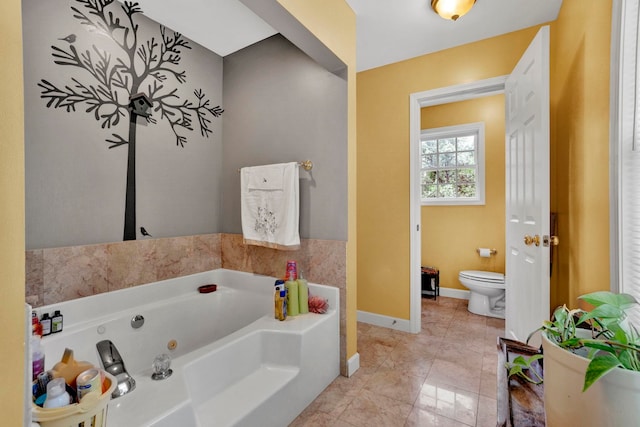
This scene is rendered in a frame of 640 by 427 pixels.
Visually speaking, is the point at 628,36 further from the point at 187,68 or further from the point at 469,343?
the point at 187,68

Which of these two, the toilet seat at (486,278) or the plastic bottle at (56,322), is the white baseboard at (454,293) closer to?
the toilet seat at (486,278)

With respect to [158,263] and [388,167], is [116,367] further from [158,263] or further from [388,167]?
[388,167]

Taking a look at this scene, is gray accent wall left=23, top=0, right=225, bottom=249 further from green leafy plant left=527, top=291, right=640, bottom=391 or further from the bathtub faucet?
green leafy plant left=527, top=291, right=640, bottom=391

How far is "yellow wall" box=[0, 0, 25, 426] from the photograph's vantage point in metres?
0.47

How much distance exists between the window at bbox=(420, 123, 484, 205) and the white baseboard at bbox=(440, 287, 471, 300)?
3.60ft

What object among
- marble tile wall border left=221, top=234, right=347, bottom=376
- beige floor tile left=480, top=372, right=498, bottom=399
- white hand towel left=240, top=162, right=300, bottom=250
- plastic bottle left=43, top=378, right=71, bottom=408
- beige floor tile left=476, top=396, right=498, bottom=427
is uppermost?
white hand towel left=240, top=162, right=300, bottom=250

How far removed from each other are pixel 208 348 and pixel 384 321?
1.81 meters

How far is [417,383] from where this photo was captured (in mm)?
1824

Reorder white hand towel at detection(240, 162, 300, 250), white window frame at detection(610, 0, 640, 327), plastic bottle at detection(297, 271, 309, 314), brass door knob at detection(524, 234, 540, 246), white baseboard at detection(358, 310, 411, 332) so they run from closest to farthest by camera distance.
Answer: white window frame at detection(610, 0, 640, 327), brass door knob at detection(524, 234, 540, 246), plastic bottle at detection(297, 271, 309, 314), white hand towel at detection(240, 162, 300, 250), white baseboard at detection(358, 310, 411, 332)

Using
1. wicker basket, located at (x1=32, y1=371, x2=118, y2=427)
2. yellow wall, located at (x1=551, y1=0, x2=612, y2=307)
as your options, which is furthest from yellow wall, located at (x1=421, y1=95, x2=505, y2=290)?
wicker basket, located at (x1=32, y1=371, x2=118, y2=427)

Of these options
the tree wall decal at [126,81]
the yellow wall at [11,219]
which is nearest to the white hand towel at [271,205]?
the tree wall decal at [126,81]

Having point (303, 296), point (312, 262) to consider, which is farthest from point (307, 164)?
point (303, 296)

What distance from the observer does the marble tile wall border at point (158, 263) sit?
5.01 feet

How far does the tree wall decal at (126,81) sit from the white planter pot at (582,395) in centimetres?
220
